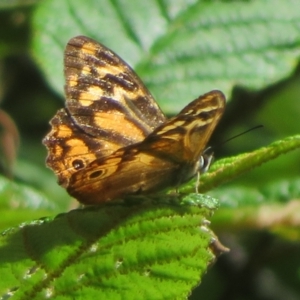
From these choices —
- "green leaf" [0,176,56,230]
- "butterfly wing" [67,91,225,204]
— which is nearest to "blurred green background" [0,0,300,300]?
"green leaf" [0,176,56,230]

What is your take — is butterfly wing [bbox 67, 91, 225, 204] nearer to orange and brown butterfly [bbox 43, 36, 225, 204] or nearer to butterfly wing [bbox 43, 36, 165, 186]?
orange and brown butterfly [bbox 43, 36, 225, 204]

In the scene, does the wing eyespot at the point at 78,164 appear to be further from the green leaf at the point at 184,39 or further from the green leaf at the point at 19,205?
the green leaf at the point at 184,39

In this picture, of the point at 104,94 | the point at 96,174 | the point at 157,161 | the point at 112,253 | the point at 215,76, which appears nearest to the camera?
the point at 112,253

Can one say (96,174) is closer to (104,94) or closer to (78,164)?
(78,164)

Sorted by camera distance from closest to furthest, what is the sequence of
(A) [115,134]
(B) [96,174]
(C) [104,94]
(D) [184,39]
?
(B) [96,174]
(A) [115,134]
(C) [104,94]
(D) [184,39]

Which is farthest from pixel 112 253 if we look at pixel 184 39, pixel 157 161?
pixel 184 39

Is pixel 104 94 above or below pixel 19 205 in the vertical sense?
above

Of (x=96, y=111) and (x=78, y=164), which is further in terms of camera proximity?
(x=96, y=111)
